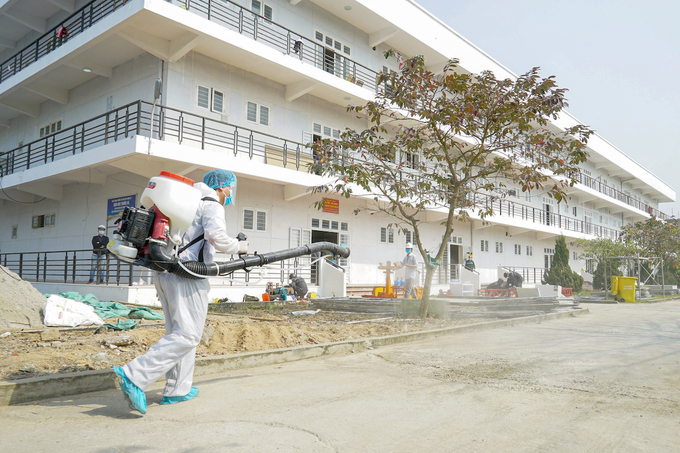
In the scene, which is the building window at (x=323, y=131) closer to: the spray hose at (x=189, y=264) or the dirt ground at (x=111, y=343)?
the dirt ground at (x=111, y=343)

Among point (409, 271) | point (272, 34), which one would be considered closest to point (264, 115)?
point (272, 34)

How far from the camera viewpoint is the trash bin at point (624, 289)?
22.3m

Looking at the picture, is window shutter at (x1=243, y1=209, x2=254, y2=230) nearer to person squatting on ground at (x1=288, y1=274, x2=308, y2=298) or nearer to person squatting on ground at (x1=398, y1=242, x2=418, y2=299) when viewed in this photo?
person squatting on ground at (x1=288, y1=274, x2=308, y2=298)

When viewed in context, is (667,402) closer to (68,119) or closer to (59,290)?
(59,290)

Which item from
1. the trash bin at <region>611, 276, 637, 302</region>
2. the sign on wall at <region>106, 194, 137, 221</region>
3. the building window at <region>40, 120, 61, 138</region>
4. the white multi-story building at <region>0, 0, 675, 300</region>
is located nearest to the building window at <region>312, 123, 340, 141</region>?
the white multi-story building at <region>0, 0, 675, 300</region>

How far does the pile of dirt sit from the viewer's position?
8.26 metres

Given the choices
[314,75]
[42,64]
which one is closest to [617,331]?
[314,75]

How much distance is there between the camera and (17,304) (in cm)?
857

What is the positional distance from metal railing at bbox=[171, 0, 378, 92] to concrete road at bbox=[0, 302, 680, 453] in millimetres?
10860

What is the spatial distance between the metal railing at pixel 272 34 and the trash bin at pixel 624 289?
14.0 m

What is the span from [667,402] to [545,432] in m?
1.66

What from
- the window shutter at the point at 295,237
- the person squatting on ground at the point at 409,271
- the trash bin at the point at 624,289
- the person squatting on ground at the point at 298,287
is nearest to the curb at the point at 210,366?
the person squatting on ground at the point at 409,271

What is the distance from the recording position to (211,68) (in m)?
17.0

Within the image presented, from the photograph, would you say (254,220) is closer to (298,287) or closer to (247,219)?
(247,219)
